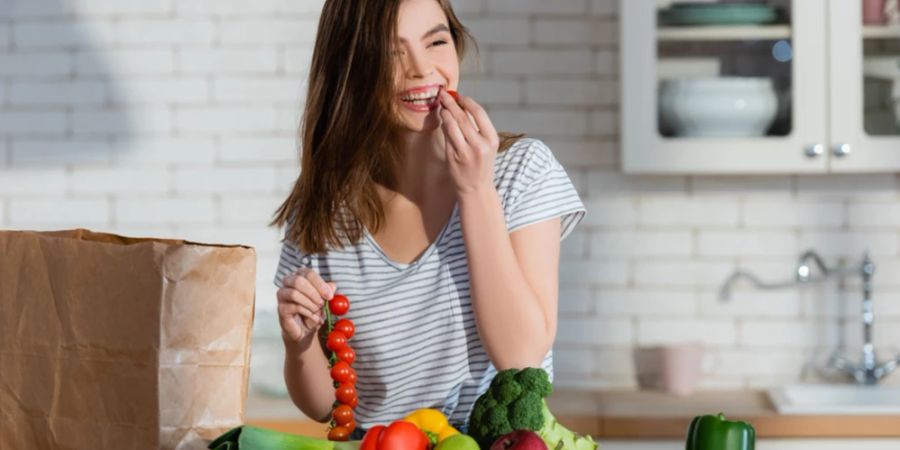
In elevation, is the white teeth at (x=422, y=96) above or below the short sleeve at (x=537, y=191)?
above

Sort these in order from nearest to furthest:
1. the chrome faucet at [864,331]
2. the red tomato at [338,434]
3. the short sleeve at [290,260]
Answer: the red tomato at [338,434] → the short sleeve at [290,260] → the chrome faucet at [864,331]

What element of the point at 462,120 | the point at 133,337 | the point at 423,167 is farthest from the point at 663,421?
the point at 133,337

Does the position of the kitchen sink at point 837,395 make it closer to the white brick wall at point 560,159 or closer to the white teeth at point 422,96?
the white brick wall at point 560,159

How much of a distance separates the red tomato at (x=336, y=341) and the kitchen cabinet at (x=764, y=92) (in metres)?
2.07

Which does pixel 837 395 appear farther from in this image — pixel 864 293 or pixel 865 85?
pixel 865 85

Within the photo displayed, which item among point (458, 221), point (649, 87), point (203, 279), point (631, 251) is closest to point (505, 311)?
point (458, 221)

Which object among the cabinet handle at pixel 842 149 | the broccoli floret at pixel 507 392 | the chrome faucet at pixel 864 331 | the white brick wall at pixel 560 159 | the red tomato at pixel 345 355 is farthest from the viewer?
the white brick wall at pixel 560 159

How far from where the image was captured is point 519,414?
134cm

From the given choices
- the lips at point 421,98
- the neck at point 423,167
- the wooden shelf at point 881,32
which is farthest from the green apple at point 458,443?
the wooden shelf at point 881,32

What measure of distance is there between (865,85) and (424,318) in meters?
2.08

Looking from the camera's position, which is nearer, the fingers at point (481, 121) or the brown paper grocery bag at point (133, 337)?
the brown paper grocery bag at point (133, 337)

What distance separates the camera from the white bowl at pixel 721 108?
354 centimetres

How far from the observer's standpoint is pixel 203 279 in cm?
130

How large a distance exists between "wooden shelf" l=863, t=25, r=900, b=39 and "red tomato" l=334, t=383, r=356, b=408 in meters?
2.44
